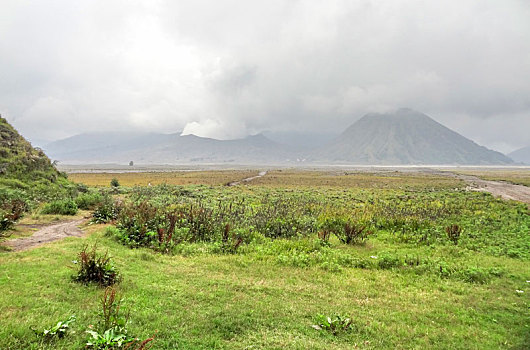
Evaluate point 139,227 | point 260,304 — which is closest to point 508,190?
point 260,304

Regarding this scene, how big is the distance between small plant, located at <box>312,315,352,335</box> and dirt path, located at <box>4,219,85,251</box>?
33.9ft

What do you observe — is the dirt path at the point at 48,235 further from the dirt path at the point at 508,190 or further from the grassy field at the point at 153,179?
the dirt path at the point at 508,190

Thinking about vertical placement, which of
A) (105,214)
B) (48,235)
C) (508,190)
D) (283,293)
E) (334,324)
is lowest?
(508,190)

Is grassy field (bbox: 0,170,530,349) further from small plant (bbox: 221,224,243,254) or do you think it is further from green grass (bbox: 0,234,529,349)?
small plant (bbox: 221,224,243,254)

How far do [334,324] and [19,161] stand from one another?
92.6 feet

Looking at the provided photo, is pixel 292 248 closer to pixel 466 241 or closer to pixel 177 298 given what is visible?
pixel 177 298

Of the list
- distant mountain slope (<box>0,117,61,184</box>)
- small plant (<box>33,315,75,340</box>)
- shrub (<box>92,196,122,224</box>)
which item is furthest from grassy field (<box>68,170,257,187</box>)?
small plant (<box>33,315,75,340</box>)

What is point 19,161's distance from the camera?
23.6 m

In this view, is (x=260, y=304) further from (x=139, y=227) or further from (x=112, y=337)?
(x=139, y=227)

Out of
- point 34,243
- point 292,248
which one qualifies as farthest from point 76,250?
point 292,248

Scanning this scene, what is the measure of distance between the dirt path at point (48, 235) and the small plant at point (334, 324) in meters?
10.3

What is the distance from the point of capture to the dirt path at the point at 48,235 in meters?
10.4

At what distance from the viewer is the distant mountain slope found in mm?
22423

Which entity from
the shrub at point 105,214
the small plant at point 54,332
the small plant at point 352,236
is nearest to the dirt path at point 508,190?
the small plant at point 352,236
